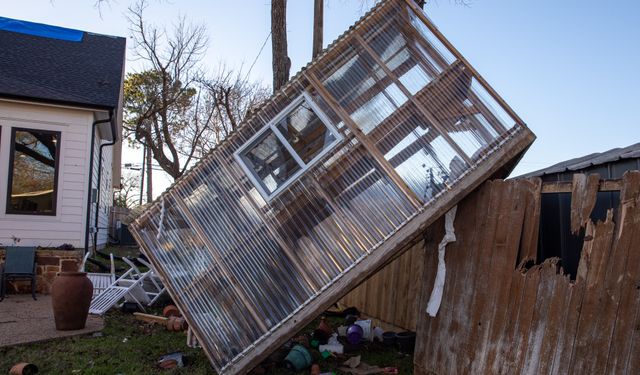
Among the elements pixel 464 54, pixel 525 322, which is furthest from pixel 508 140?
pixel 525 322

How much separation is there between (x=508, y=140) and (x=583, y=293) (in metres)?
1.71

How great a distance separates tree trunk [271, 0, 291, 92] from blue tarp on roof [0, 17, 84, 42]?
760 cm

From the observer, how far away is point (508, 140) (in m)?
4.61

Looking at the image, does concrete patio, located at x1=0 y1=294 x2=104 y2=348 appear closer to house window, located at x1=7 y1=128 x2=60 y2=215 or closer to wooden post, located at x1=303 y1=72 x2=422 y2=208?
house window, located at x1=7 y1=128 x2=60 y2=215

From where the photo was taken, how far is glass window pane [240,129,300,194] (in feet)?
16.1

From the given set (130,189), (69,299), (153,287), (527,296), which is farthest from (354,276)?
(130,189)

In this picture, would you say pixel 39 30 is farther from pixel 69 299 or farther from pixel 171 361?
pixel 171 361

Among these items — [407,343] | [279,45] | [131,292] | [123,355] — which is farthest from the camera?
[279,45]

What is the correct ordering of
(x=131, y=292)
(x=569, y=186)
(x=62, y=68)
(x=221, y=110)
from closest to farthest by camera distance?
(x=569, y=186) < (x=131, y=292) < (x=62, y=68) < (x=221, y=110)

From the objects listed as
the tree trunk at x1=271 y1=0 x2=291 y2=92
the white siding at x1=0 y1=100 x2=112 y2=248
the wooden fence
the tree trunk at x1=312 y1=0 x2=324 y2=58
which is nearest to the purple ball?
the wooden fence

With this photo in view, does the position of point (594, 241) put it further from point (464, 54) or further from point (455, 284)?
point (464, 54)

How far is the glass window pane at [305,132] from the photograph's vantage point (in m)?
4.87

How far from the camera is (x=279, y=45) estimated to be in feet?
28.4

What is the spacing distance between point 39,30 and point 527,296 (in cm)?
1406
